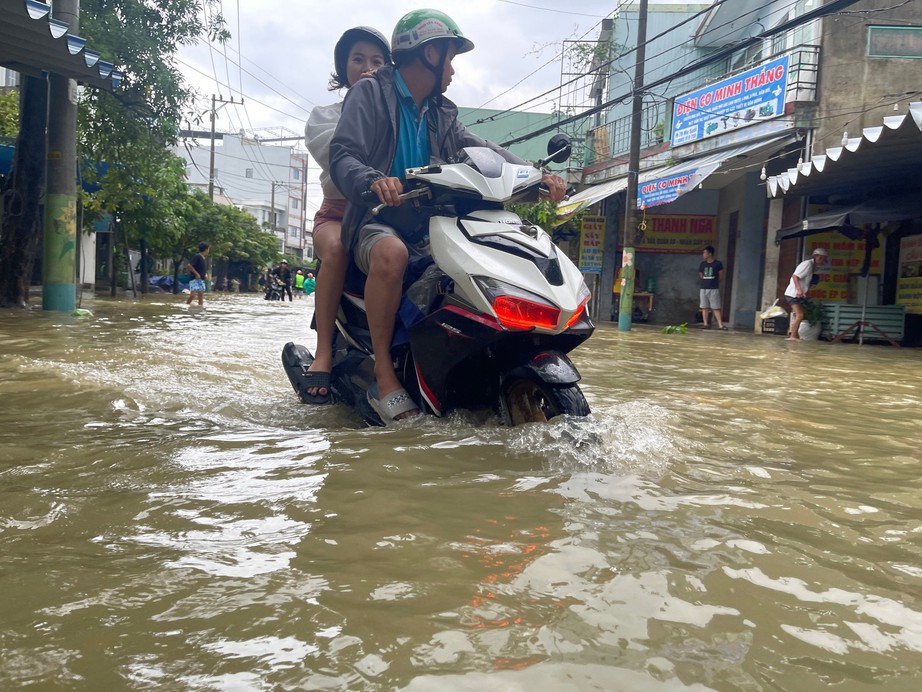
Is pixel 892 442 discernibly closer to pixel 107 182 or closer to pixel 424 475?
pixel 424 475

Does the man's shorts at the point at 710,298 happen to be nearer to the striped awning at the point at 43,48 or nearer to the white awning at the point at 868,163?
the white awning at the point at 868,163

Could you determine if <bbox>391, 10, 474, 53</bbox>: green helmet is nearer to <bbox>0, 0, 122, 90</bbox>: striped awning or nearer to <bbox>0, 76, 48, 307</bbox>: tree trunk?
<bbox>0, 0, 122, 90</bbox>: striped awning

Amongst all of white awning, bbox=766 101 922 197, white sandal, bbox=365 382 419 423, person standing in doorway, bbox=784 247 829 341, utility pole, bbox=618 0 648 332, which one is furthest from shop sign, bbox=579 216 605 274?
white sandal, bbox=365 382 419 423

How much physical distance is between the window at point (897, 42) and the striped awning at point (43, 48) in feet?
39.5

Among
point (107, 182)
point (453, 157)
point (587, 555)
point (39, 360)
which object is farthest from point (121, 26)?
point (587, 555)

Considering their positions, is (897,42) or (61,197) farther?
(897,42)

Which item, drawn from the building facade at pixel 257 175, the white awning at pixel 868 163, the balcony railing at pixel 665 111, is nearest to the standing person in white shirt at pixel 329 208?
the white awning at pixel 868 163

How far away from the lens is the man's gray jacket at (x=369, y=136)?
321cm

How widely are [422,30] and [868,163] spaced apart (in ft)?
32.8

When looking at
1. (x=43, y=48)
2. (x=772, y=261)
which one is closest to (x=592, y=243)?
(x=772, y=261)

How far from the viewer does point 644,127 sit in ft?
65.9

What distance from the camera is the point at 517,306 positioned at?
103 inches

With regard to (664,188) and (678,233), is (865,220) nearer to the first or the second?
(664,188)

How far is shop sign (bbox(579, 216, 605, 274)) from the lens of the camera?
2211cm
